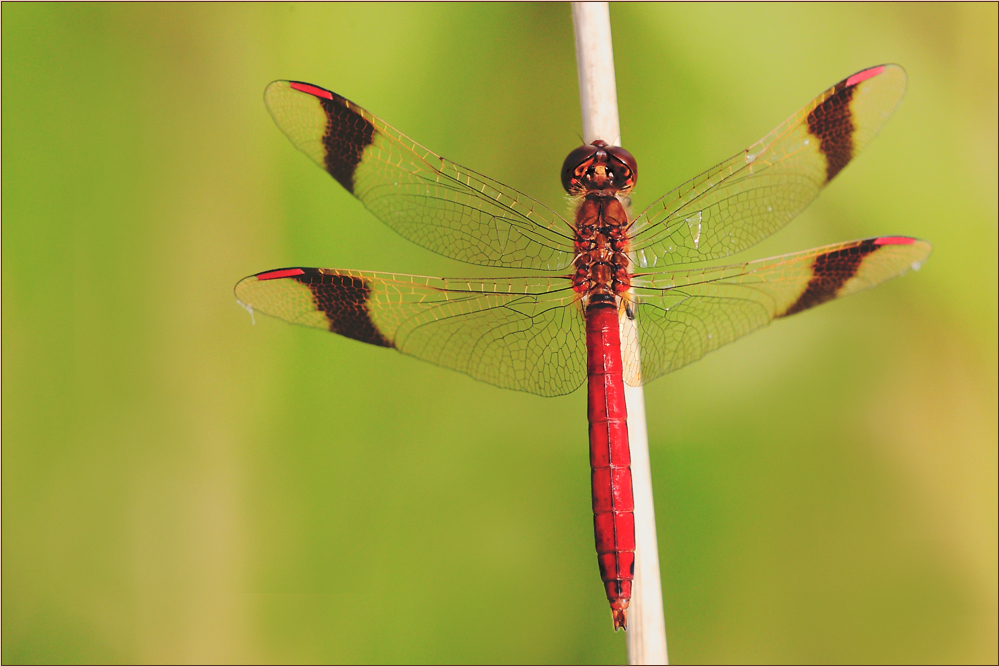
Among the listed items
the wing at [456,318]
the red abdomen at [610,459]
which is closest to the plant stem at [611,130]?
the red abdomen at [610,459]

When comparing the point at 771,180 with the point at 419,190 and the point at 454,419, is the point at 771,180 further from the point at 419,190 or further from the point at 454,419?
the point at 454,419

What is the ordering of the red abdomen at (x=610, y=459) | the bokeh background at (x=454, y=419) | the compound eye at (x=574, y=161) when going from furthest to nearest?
the bokeh background at (x=454, y=419) → the compound eye at (x=574, y=161) → the red abdomen at (x=610, y=459)

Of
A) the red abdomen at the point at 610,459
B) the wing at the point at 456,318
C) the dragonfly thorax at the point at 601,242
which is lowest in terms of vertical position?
the red abdomen at the point at 610,459

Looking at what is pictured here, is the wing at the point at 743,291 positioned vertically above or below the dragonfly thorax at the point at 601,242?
below

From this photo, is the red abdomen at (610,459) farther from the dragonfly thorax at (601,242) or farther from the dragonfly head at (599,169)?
the dragonfly head at (599,169)

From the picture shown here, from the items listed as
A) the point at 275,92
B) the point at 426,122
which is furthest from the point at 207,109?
the point at 426,122

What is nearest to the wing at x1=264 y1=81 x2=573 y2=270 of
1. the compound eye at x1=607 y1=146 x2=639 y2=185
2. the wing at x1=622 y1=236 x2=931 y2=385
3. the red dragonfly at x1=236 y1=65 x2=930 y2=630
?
the red dragonfly at x1=236 y1=65 x2=930 y2=630

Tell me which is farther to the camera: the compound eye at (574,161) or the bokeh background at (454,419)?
the bokeh background at (454,419)

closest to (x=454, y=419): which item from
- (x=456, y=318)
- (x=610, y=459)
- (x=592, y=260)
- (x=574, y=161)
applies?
(x=456, y=318)

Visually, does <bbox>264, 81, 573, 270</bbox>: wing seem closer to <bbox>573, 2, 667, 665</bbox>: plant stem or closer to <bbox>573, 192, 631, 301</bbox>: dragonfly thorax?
<bbox>573, 192, 631, 301</bbox>: dragonfly thorax
